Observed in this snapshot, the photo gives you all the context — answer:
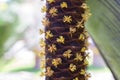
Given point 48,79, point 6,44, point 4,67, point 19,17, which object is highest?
point 19,17

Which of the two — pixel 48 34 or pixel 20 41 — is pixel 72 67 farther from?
pixel 20 41

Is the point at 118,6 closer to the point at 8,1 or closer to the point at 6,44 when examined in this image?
the point at 6,44

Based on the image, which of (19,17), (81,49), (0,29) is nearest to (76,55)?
(81,49)

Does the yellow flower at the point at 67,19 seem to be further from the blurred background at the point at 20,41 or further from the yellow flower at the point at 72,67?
the blurred background at the point at 20,41

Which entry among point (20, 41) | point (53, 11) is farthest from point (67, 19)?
point (20, 41)

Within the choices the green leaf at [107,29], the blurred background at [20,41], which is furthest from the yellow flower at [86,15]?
the blurred background at [20,41]

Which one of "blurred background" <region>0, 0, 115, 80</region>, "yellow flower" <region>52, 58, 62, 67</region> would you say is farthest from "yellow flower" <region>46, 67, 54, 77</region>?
"blurred background" <region>0, 0, 115, 80</region>
